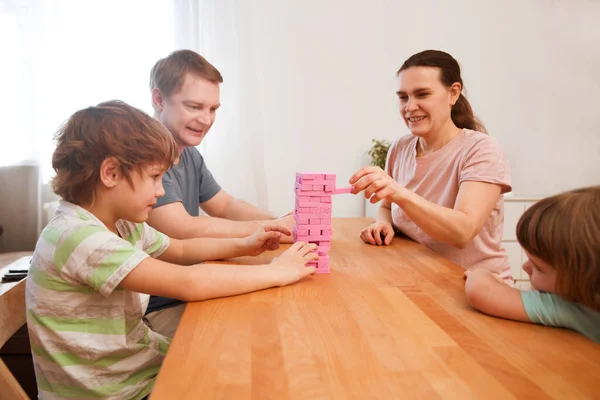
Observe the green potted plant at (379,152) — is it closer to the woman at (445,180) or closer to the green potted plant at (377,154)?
the green potted plant at (377,154)

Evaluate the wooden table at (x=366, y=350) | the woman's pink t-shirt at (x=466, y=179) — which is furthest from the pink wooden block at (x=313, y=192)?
the woman's pink t-shirt at (x=466, y=179)

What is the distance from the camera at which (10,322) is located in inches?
48.2

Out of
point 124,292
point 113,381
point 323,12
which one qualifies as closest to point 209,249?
point 124,292

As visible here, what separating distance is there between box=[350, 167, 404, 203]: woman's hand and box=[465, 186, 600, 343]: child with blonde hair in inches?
20.0

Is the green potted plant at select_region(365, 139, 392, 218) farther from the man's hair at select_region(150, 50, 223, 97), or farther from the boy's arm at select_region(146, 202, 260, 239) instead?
the boy's arm at select_region(146, 202, 260, 239)

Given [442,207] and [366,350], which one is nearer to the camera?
[366,350]

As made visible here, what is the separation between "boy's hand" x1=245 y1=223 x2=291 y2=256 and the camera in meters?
1.53

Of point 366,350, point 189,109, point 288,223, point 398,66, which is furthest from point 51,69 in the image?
point 366,350

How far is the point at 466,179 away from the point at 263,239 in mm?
695

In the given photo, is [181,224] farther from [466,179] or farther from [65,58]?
[65,58]

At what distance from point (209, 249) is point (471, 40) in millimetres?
2978

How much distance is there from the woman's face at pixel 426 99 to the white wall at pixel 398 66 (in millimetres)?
1882

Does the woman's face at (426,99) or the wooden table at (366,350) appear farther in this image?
the woman's face at (426,99)

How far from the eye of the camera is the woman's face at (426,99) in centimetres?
191
